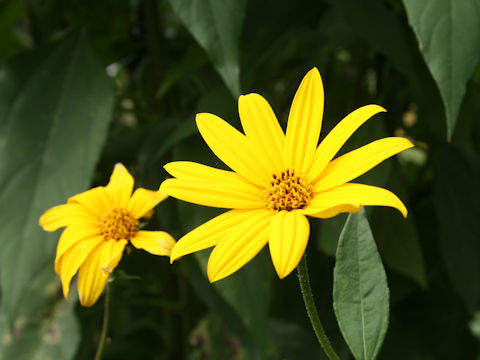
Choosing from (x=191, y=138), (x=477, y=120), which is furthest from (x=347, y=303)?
(x=477, y=120)

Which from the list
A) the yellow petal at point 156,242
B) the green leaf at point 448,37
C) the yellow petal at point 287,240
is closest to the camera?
the yellow petal at point 287,240

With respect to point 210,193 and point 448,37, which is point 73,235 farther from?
point 448,37

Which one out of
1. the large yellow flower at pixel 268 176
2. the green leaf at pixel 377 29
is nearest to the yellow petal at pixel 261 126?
the large yellow flower at pixel 268 176

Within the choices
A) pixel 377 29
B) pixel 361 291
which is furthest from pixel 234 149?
pixel 377 29

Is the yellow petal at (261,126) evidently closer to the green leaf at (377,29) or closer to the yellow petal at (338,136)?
the yellow petal at (338,136)

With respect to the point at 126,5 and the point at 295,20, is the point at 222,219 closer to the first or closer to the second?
the point at 295,20

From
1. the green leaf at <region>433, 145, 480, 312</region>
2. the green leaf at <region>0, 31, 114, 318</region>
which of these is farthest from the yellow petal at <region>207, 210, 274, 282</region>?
the green leaf at <region>433, 145, 480, 312</region>
